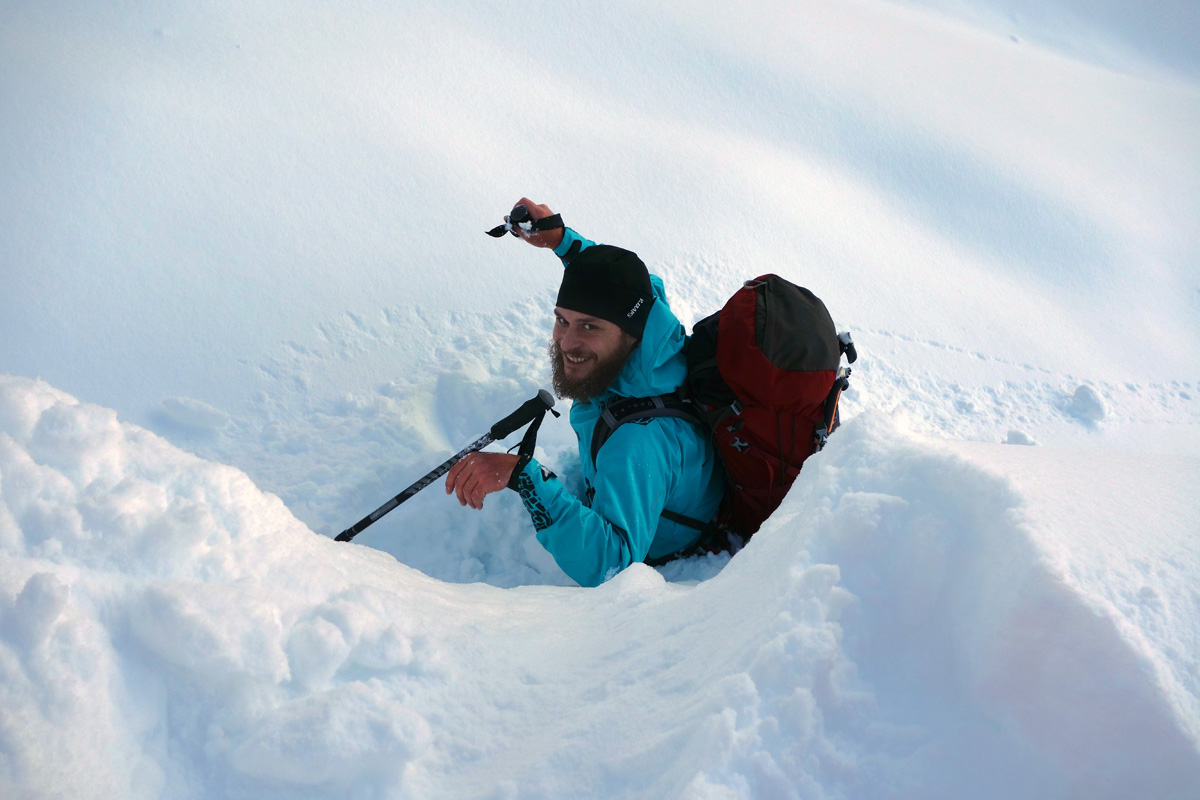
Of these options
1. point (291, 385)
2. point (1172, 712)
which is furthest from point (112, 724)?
point (291, 385)

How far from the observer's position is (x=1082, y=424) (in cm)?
399

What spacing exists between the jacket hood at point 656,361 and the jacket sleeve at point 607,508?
209 mm

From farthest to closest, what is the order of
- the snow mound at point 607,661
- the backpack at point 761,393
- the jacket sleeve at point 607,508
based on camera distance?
the backpack at point 761,393 → the jacket sleeve at point 607,508 → the snow mound at point 607,661

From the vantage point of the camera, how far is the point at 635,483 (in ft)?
7.28

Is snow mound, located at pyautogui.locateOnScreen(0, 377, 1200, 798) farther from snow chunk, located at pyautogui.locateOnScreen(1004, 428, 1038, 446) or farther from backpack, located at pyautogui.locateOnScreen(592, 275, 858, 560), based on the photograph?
snow chunk, located at pyautogui.locateOnScreen(1004, 428, 1038, 446)

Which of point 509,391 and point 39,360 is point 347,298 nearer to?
point 509,391

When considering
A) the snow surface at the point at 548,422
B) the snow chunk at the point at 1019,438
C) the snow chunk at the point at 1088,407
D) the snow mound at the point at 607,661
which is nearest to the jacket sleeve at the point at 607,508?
the snow surface at the point at 548,422

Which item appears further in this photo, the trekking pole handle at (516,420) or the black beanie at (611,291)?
the black beanie at (611,291)

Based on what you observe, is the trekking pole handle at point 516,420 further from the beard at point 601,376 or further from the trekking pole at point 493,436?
the beard at point 601,376

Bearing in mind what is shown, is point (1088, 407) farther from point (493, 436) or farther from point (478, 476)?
point (478, 476)

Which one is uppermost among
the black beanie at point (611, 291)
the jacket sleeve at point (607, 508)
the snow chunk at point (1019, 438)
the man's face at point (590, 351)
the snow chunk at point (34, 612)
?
the black beanie at point (611, 291)

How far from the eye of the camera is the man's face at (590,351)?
2443mm

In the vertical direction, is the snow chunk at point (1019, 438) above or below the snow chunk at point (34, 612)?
below

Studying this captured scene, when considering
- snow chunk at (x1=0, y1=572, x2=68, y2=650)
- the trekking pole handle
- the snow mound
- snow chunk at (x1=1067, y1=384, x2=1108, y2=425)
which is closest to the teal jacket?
the trekking pole handle
